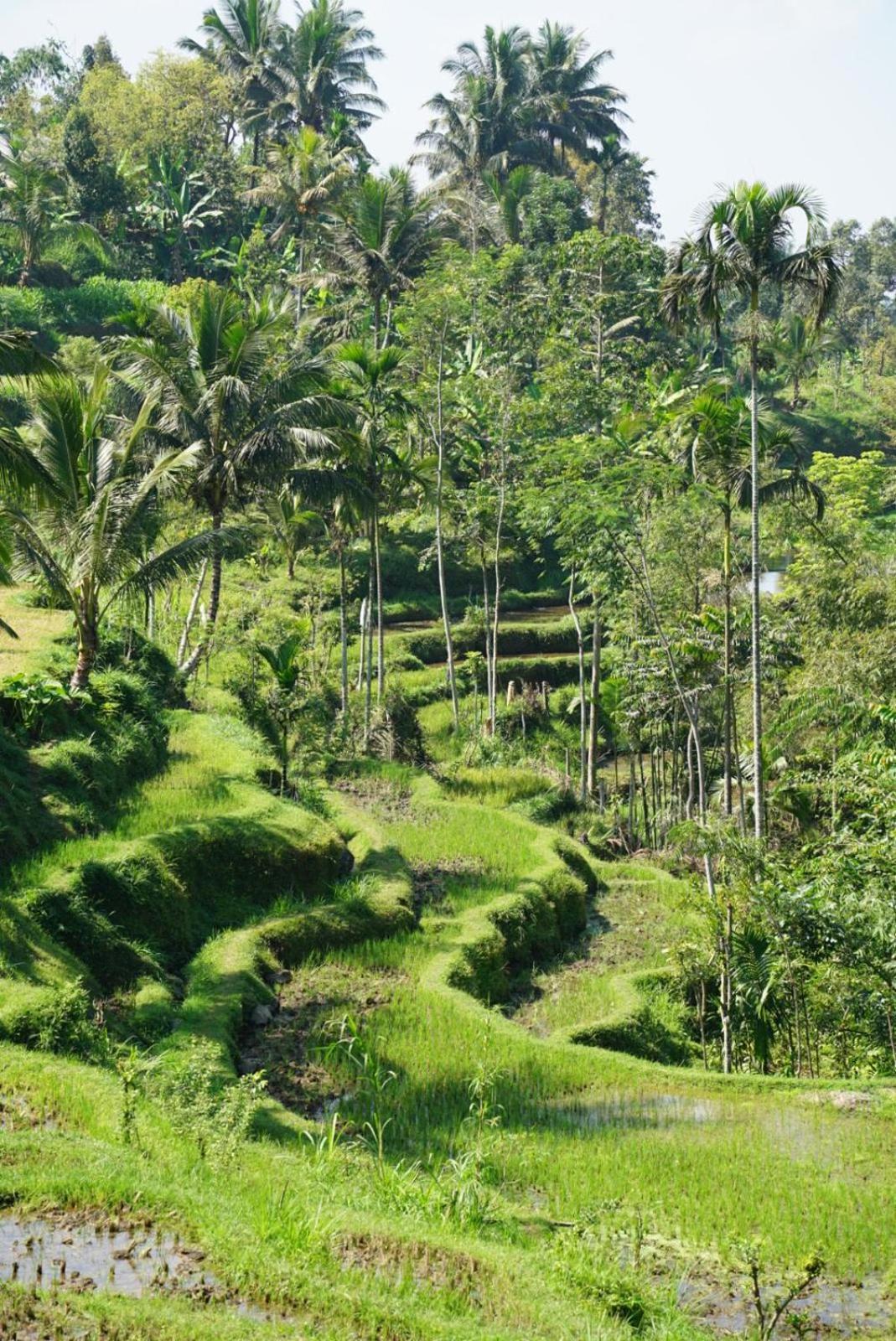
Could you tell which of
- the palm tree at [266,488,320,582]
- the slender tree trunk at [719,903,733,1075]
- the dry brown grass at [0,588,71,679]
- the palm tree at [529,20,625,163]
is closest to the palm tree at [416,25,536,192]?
the palm tree at [529,20,625,163]

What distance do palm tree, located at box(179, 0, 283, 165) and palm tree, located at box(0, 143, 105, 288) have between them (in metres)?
6.86

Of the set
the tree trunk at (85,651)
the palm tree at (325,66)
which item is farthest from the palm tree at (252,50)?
the tree trunk at (85,651)

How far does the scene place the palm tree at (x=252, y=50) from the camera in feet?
158

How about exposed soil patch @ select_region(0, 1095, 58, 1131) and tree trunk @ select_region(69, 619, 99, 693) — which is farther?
tree trunk @ select_region(69, 619, 99, 693)

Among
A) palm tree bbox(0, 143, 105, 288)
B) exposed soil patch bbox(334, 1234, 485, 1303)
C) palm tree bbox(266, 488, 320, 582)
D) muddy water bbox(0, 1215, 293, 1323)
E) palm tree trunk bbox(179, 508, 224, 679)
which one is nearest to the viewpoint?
muddy water bbox(0, 1215, 293, 1323)

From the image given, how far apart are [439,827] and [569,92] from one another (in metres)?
41.5

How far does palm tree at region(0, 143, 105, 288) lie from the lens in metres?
41.4

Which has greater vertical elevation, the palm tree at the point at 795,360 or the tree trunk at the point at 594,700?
the palm tree at the point at 795,360

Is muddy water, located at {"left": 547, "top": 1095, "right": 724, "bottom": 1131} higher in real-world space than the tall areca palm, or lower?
lower

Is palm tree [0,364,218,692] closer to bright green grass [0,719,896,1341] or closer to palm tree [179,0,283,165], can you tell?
bright green grass [0,719,896,1341]

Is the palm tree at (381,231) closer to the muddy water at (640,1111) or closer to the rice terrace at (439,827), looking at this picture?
the rice terrace at (439,827)

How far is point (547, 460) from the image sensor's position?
73.4ft

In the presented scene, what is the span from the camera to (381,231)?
2700 cm

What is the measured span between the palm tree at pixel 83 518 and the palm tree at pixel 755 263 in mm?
7722
